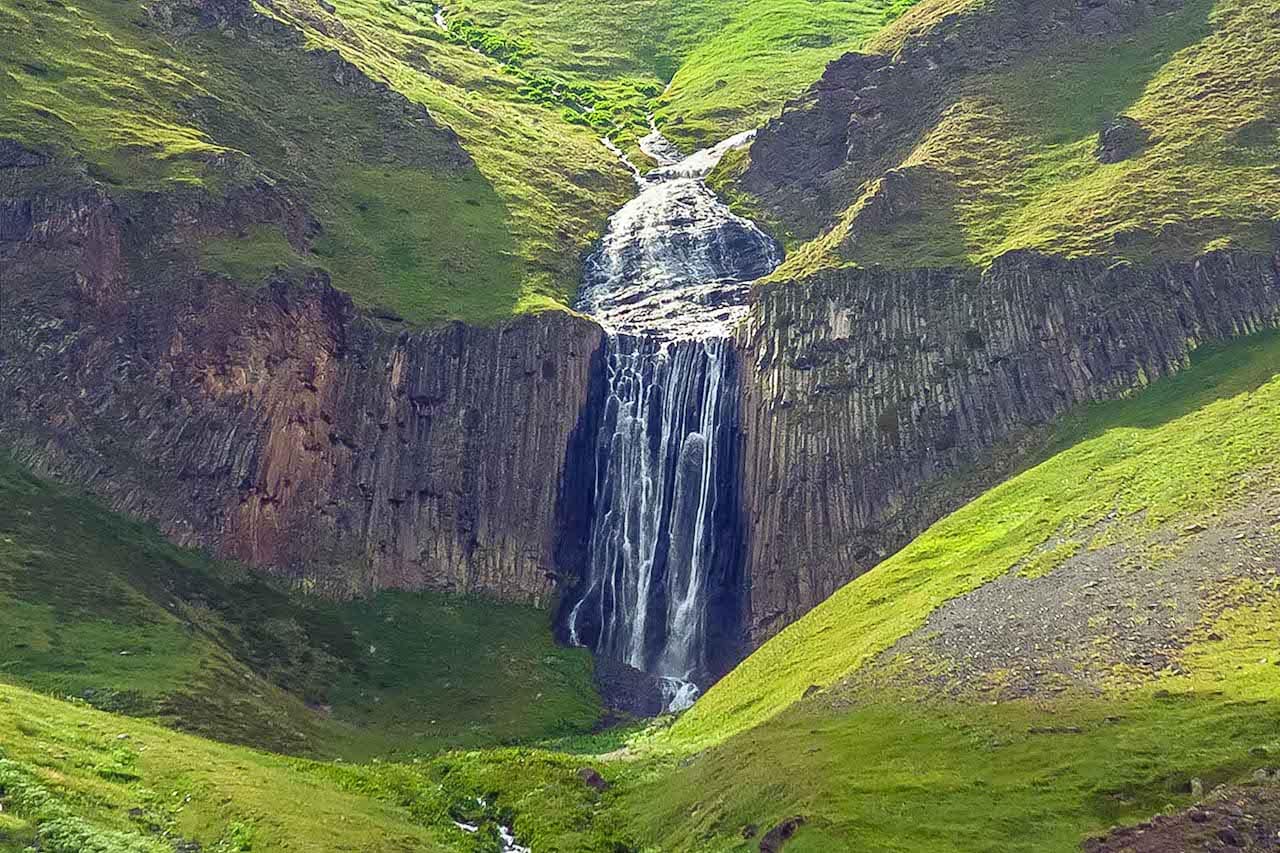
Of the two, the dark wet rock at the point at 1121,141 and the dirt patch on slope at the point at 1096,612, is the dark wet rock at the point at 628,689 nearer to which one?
the dirt patch on slope at the point at 1096,612

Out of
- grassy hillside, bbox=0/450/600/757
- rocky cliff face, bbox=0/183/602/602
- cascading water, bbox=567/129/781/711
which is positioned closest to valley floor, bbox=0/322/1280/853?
grassy hillside, bbox=0/450/600/757

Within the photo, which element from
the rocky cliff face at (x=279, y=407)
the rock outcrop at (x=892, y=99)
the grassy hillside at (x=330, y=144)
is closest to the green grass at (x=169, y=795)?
the rocky cliff face at (x=279, y=407)

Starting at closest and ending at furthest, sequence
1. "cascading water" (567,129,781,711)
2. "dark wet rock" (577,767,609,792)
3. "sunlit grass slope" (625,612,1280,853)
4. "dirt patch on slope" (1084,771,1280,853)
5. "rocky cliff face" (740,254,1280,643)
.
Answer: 1. "dirt patch on slope" (1084,771,1280,853)
2. "sunlit grass slope" (625,612,1280,853)
3. "dark wet rock" (577,767,609,792)
4. "rocky cliff face" (740,254,1280,643)
5. "cascading water" (567,129,781,711)

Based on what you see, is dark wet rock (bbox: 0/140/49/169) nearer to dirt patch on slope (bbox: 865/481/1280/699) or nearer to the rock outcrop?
the rock outcrop

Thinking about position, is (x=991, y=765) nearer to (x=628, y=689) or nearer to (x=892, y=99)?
(x=628, y=689)

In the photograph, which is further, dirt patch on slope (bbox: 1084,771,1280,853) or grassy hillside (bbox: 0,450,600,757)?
grassy hillside (bbox: 0,450,600,757)

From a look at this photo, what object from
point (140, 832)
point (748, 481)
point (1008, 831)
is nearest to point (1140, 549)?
point (1008, 831)
